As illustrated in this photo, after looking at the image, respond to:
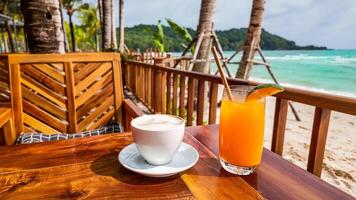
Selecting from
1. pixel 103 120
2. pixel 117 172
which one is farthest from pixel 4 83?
pixel 117 172

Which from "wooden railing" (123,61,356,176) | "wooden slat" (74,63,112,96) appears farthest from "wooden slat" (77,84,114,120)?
"wooden railing" (123,61,356,176)

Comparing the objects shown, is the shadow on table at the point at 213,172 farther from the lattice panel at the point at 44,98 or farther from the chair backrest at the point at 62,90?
the lattice panel at the point at 44,98

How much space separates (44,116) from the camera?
1.74 metres

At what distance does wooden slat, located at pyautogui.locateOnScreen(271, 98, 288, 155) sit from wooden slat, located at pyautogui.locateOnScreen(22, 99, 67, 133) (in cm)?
Answer: 157

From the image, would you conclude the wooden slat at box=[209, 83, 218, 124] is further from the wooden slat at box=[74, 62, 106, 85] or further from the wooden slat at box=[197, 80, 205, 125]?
the wooden slat at box=[74, 62, 106, 85]

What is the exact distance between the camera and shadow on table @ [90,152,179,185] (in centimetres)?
62

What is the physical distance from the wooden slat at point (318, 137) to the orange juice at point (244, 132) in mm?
801

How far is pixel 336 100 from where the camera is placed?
1062 mm

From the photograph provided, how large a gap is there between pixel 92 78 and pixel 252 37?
147 inches

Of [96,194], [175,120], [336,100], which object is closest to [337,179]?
[336,100]

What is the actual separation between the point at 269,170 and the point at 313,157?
0.88 metres

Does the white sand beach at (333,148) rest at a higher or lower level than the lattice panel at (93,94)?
lower

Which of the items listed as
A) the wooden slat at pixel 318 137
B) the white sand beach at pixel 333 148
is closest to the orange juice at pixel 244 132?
the wooden slat at pixel 318 137

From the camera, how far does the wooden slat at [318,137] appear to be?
51.3 inches
